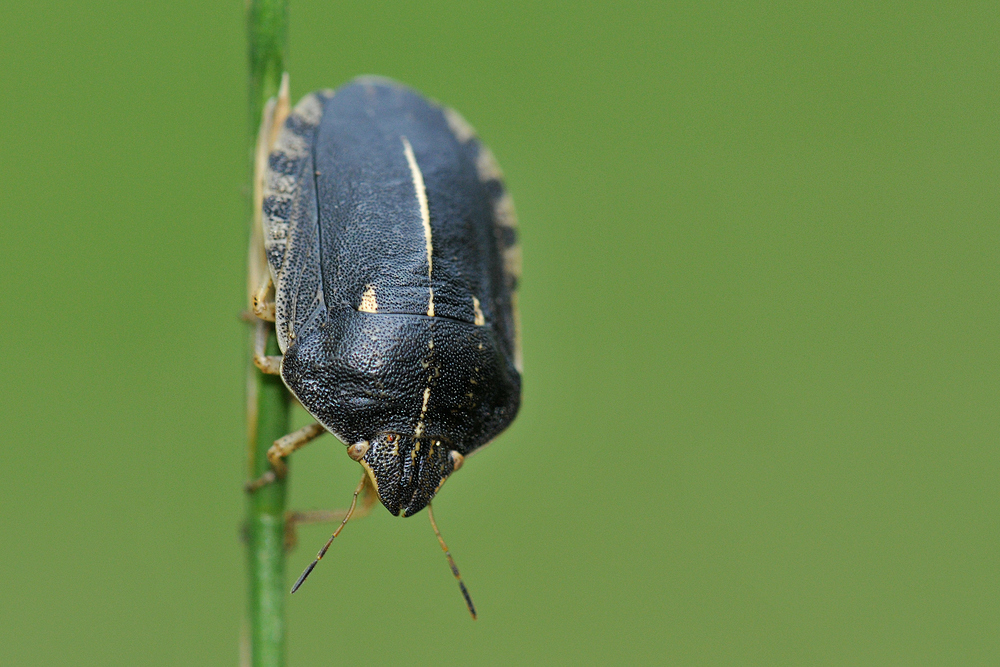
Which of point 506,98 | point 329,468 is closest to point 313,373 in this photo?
point 329,468

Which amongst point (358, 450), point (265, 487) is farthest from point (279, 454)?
point (358, 450)

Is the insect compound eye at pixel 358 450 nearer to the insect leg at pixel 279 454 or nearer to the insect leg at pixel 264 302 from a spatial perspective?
the insect leg at pixel 279 454

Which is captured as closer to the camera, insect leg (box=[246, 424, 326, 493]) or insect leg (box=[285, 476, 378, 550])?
insect leg (box=[246, 424, 326, 493])

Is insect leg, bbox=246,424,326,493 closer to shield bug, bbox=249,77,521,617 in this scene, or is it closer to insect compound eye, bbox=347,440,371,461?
shield bug, bbox=249,77,521,617

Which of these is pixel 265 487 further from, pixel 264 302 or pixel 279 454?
pixel 264 302

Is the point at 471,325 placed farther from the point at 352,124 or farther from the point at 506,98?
the point at 506,98

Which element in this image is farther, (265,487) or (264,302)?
(264,302)

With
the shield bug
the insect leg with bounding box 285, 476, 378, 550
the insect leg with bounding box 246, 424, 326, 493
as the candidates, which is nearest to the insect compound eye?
the shield bug

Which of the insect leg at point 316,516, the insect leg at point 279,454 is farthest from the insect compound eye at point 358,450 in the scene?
the insect leg at point 316,516
